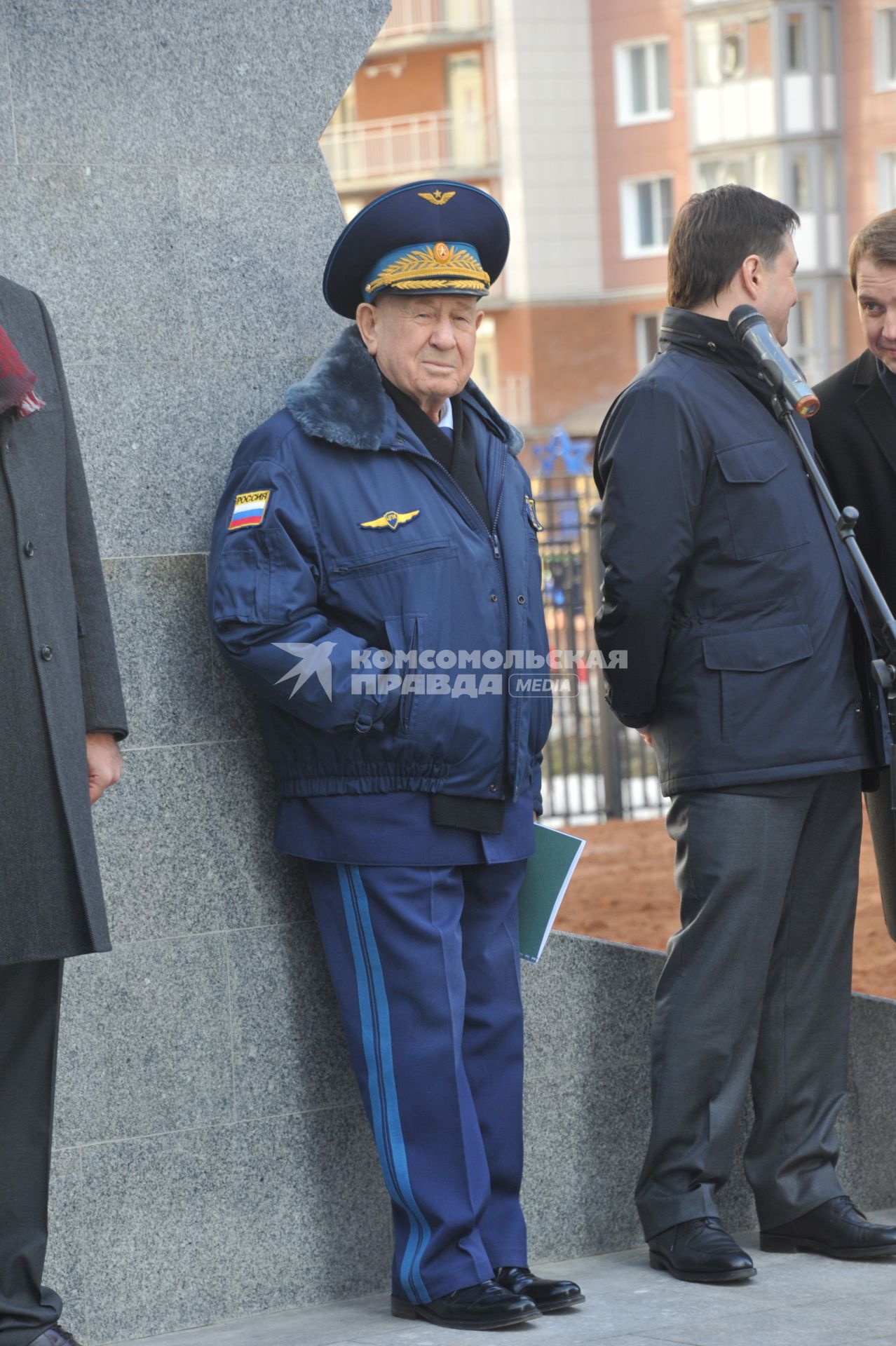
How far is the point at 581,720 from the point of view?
13875 mm

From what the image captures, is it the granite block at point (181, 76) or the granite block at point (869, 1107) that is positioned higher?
the granite block at point (181, 76)

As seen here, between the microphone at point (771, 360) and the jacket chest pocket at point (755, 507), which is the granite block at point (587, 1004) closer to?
the jacket chest pocket at point (755, 507)

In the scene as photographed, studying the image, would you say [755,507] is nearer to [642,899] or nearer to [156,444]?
[156,444]

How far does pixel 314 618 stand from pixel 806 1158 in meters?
1.72

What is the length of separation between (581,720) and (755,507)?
9.67m

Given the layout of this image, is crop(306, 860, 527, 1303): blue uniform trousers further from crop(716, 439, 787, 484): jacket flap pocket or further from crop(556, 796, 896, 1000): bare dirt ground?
crop(556, 796, 896, 1000): bare dirt ground

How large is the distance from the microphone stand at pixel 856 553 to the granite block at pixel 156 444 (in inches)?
45.3

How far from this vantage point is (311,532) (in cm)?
391

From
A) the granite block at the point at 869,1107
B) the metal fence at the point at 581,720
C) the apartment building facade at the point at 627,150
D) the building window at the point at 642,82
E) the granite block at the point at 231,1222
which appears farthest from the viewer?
the building window at the point at 642,82

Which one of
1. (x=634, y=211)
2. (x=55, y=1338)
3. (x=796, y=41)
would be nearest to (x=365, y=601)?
(x=55, y=1338)

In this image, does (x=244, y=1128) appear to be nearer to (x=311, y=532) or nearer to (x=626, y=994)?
(x=626, y=994)

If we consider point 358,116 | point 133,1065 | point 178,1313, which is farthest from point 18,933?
point 358,116

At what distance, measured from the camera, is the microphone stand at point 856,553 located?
4066 mm

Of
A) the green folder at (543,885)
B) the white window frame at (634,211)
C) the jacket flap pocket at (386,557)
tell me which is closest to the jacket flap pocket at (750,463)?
the jacket flap pocket at (386,557)
